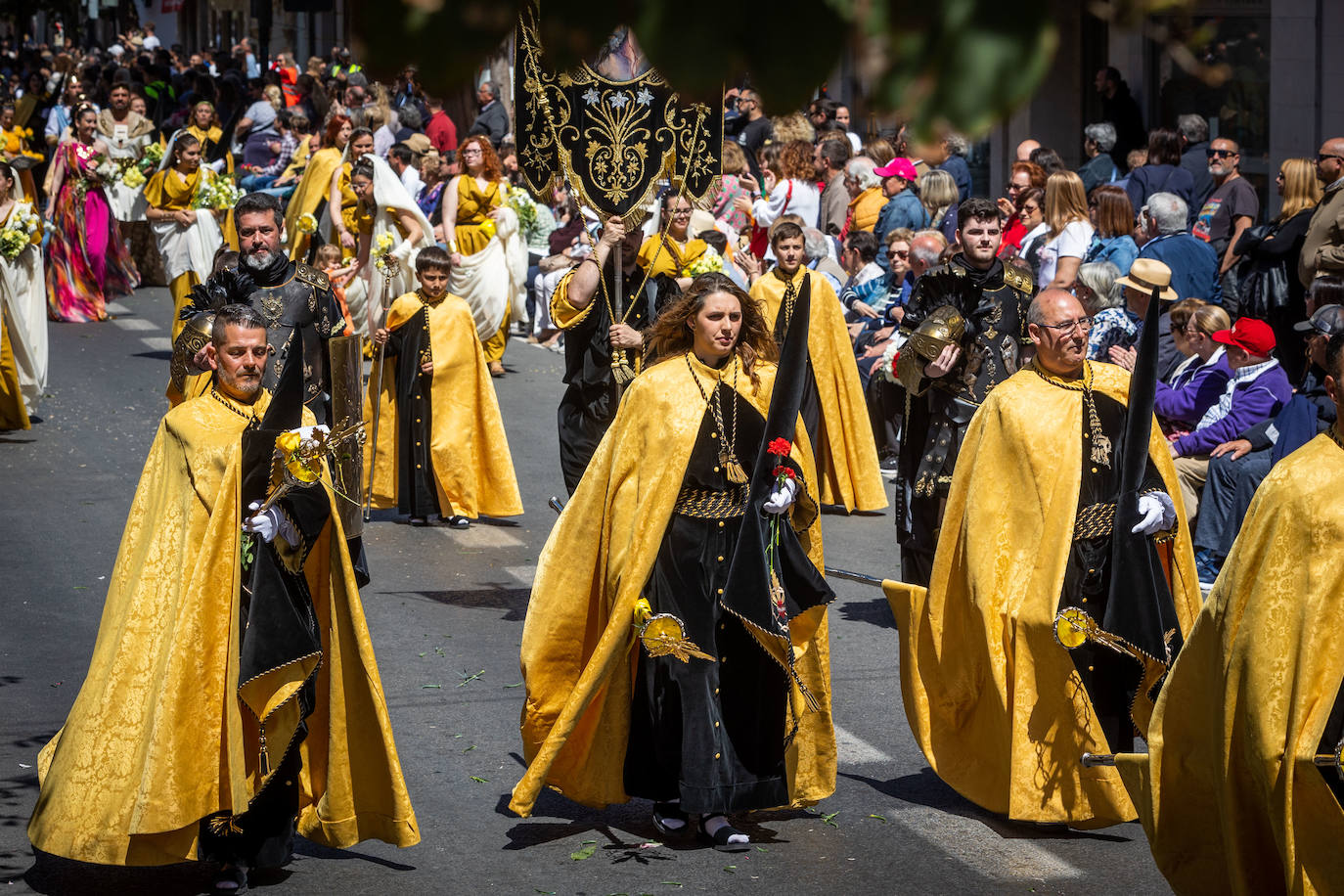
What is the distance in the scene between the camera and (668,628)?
588 centimetres

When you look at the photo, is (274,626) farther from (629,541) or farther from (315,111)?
(315,111)

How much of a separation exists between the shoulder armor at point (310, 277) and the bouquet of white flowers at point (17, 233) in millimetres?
6181

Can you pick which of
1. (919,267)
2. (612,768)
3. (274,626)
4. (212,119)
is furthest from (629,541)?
(212,119)

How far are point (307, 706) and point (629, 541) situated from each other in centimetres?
112

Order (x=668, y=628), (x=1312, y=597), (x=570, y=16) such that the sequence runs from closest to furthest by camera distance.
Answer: (x=570, y=16) < (x=1312, y=597) < (x=668, y=628)

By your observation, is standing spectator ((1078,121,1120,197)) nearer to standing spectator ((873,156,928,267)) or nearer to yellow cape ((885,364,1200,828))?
standing spectator ((873,156,928,267))

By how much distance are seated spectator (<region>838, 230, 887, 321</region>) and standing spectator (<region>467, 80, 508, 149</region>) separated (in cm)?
802

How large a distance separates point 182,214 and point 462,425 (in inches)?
282

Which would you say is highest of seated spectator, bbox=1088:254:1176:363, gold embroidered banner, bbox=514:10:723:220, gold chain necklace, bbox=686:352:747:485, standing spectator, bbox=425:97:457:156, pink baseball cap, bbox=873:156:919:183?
standing spectator, bbox=425:97:457:156

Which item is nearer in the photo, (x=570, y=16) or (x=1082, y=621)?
(x=570, y=16)

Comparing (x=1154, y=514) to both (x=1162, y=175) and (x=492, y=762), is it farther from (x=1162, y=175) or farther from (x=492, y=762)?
(x=1162, y=175)

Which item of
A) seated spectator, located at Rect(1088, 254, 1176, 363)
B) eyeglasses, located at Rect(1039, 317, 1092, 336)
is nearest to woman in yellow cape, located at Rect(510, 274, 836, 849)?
eyeglasses, located at Rect(1039, 317, 1092, 336)

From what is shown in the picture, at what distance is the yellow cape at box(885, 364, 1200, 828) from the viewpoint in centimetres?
602

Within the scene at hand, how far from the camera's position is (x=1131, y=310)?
1052cm
